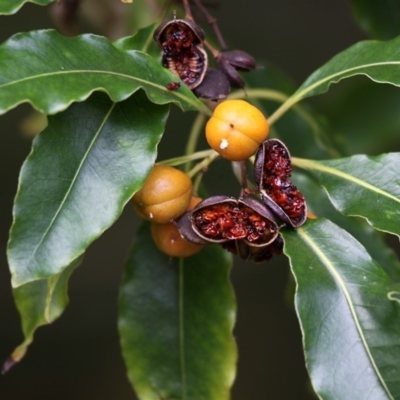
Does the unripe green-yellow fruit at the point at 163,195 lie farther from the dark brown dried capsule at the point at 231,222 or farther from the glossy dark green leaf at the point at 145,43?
the glossy dark green leaf at the point at 145,43

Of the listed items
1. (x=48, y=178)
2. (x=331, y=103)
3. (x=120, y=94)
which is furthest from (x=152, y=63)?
(x=331, y=103)

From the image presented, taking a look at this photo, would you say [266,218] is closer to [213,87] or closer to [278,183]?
[278,183]

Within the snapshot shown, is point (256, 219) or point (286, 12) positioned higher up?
point (256, 219)

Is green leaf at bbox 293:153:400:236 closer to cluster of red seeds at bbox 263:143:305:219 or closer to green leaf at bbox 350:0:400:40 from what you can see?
cluster of red seeds at bbox 263:143:305:219

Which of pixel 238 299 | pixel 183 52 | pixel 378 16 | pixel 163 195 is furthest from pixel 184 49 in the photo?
pixel 238 299

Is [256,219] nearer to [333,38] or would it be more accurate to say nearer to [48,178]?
[48,178]
